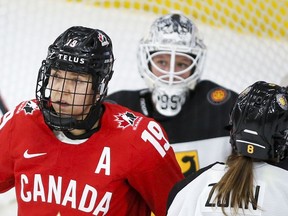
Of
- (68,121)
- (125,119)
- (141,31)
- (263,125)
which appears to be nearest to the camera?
(263,125)

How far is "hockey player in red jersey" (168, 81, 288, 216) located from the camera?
57.3 inches

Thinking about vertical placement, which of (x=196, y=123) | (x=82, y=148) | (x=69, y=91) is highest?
(x=69, y=91)

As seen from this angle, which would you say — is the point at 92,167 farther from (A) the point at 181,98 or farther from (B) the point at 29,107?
(A) the point at 181,98

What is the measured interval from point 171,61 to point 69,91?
67 cm

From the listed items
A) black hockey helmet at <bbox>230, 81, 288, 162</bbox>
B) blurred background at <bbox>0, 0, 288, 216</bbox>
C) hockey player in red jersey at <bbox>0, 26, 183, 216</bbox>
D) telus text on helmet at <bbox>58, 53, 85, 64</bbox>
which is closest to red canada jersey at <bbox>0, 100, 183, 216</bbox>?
hockey player in red jersey at <bbox>0, 26, 183, 216</bbox>

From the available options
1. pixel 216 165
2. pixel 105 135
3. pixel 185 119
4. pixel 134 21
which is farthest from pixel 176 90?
pixel 134 21

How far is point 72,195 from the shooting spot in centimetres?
173

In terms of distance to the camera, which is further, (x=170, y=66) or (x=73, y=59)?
(x=170, y=66)

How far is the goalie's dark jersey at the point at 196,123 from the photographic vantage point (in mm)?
2322

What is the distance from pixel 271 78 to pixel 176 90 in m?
0.78

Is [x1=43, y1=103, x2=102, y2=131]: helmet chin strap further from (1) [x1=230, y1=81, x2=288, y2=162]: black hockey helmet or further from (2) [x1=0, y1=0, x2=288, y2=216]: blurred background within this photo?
(2) [x1=0, y1=0, x2=288, y2=216]: blurred background

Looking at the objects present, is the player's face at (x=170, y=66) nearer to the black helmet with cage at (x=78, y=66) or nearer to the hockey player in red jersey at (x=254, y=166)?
the black helmet with cage at (x=78, y=66)

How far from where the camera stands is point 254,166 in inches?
59.5

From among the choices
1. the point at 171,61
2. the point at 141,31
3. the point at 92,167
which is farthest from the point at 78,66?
the point at 141,31
